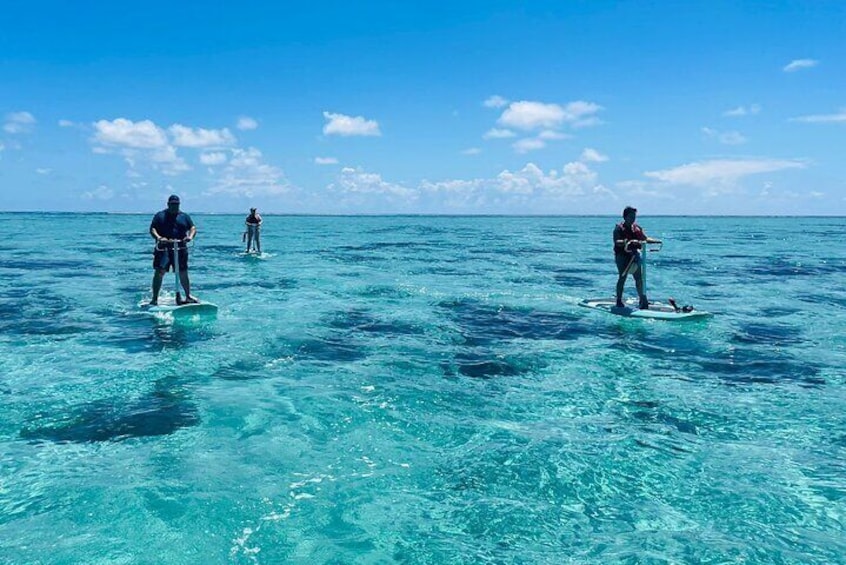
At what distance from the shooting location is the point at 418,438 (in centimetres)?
804

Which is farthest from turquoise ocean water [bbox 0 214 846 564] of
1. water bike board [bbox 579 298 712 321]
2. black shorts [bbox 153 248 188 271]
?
black shorts [bbox 153 248 188 271]

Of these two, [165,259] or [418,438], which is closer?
[418,438]

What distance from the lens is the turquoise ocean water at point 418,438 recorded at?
5.62 m

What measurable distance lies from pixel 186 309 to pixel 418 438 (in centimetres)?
1047

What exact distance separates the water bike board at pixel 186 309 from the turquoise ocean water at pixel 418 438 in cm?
60

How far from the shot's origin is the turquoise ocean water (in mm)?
5617

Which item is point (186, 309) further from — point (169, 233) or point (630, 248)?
point (630, 248)

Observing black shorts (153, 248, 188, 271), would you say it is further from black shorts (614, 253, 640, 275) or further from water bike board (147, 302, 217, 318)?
black shorts (614, 253, 640, 275)

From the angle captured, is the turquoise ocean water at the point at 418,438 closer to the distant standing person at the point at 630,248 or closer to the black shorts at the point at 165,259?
the distant standing person at the point at 630,248

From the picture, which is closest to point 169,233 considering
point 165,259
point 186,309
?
point 165,259

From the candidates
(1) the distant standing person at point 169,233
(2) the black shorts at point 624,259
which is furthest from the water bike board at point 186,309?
(2) the black shorts at point 624,259

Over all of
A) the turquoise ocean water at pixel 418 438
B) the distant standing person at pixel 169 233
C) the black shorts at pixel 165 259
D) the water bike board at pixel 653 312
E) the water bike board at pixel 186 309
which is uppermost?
the distant standing person at pixel 169 233

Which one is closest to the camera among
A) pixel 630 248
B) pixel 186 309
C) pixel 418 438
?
pixel 418 438

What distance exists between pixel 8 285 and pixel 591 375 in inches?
881
